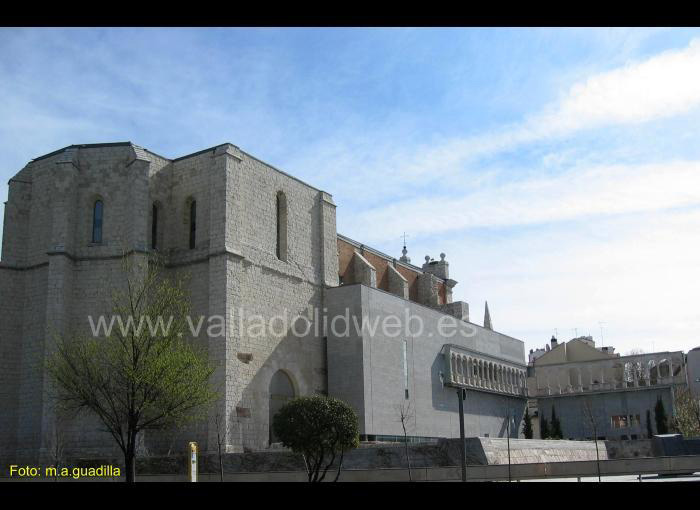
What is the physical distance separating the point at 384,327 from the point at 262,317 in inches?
300

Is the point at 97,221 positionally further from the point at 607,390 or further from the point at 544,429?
the point at 607,390

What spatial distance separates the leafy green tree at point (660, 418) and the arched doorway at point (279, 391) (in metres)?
30.7

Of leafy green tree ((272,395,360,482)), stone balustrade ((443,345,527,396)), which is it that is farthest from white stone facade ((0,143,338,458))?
stone balustrade ((443,345,527,396))

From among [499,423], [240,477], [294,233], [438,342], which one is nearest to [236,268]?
[294,233]

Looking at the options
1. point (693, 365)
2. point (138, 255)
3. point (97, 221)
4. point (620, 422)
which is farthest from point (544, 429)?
point (97, 221)

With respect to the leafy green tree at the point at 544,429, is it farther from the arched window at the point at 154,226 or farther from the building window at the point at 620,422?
the arched window at the point at 154,226

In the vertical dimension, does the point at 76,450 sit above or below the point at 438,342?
below

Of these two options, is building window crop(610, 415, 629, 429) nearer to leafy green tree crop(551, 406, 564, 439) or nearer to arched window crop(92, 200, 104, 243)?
leafy green tree crop(551, 406, 564, 439)

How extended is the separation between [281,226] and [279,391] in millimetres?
8370

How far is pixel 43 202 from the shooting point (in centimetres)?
3441

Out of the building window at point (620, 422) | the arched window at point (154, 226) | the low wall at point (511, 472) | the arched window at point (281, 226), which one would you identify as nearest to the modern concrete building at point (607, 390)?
the building window at point (620, 422)

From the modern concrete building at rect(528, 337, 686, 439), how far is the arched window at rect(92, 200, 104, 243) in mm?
36073
